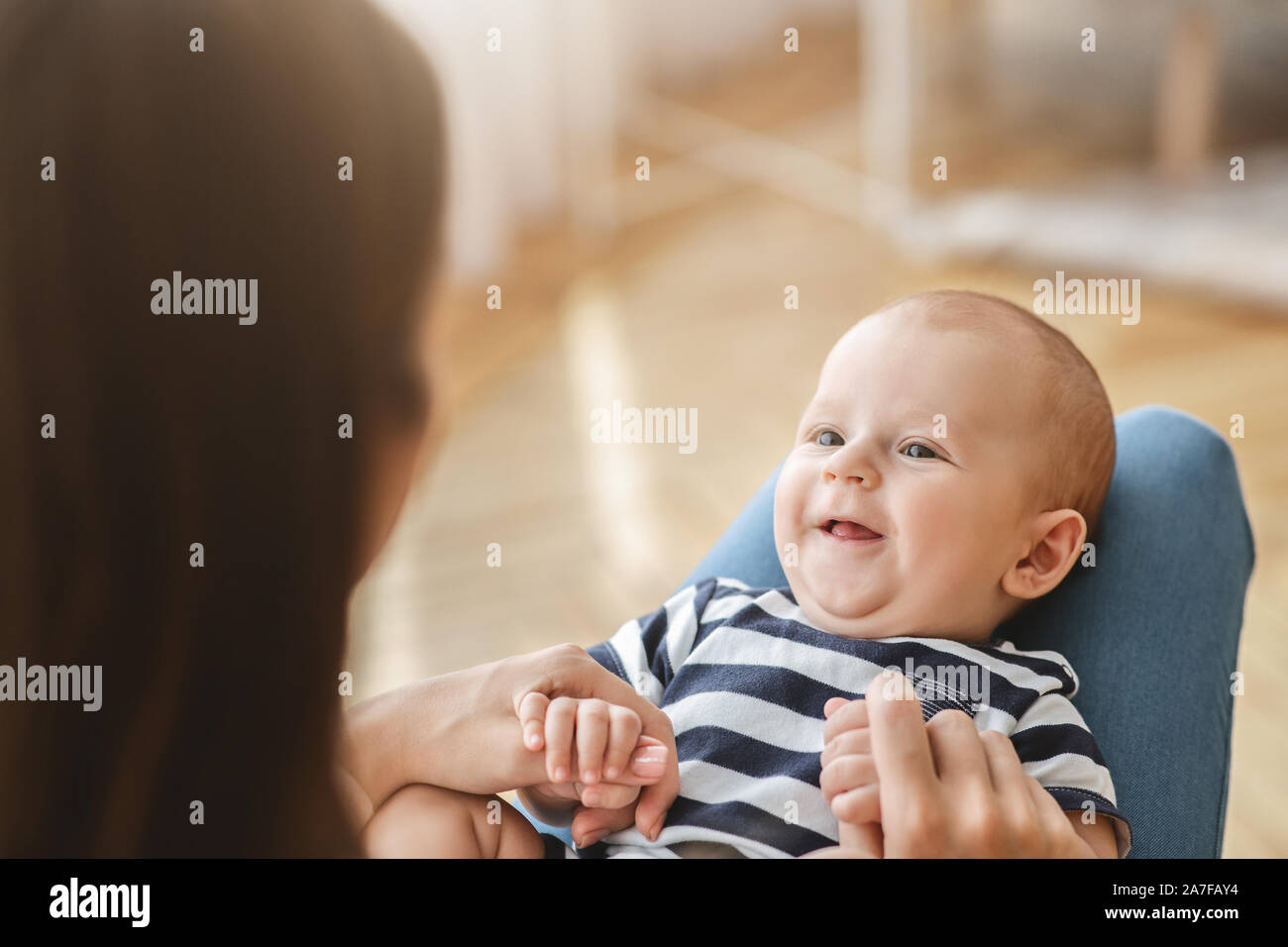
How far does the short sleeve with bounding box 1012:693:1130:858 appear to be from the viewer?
668 millimetres

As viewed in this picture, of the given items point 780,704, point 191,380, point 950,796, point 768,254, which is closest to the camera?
point 191,380

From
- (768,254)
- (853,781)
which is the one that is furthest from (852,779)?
(768,254)

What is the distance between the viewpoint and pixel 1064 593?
2.76 ft

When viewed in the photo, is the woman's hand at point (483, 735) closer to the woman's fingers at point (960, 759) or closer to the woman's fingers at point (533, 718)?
the woman's fingers at point (533, 718)

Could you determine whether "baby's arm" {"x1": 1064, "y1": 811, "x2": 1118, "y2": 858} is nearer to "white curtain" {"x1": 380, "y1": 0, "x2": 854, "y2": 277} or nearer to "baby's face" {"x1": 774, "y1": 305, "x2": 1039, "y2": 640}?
"baby's face" {"x1": 774, "y1": 305, "x2": 1039, "y2": 640}

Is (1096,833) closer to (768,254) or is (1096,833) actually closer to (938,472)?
(938,472)

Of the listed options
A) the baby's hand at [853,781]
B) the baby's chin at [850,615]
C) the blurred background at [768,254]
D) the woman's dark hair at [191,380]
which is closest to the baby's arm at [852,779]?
the baby's hand at [853,781]

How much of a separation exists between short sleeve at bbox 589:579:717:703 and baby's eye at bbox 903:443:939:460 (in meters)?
0.16

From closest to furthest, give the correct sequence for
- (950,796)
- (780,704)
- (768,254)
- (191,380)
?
(191,380) < (950,796) < (780,704) < (768,254)

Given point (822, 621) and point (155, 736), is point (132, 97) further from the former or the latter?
point (822, 621)

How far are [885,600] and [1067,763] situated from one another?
0.44 ft

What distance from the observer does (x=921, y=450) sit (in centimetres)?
76

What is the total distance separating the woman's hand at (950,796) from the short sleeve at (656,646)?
18cm

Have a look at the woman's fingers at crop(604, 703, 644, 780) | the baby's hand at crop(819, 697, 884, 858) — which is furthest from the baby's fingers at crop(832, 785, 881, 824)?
the woman's fingers at crop(604, 703, 644, 780)
